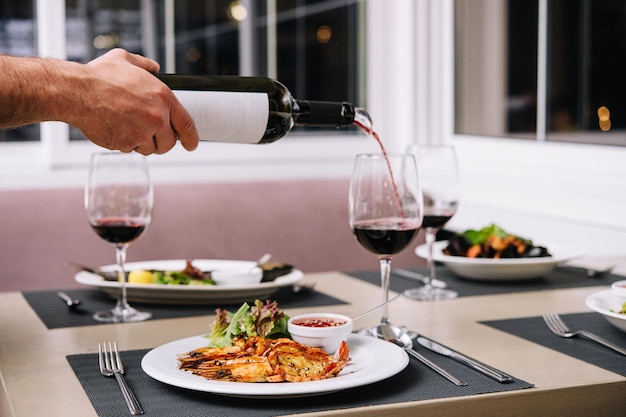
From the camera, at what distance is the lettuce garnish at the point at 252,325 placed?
3.57ft

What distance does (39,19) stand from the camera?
2865 millimetres

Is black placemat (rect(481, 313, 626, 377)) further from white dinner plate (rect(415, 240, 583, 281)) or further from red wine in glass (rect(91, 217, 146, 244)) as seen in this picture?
red wine in glass (rect(91, 217, 146, 244))

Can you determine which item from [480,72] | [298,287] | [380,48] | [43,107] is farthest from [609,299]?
[380,48]

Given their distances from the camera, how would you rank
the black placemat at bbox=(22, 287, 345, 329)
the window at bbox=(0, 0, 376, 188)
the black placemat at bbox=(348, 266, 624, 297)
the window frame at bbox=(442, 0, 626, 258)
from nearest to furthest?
the black placemat at bbox=(22, 287, 345, 329) → the black placemat at bbox=(348, 266, 624, 297) → the window frame at bbox=(442, 0, 626, 258) → the window at bbox=(0, 0, 376, 188)

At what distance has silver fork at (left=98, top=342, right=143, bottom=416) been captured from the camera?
0.92 m

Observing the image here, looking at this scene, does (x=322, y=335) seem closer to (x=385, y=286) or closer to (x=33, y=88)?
(x=385, y=286)

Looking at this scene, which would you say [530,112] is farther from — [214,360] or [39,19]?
[214,360]

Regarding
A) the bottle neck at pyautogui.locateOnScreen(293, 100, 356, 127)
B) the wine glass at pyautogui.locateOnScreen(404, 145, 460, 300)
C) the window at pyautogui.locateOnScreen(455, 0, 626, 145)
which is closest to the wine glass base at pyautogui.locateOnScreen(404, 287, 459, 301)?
the wine glass at pyautogui.locateOnScreen(404, 145, 460, 300)

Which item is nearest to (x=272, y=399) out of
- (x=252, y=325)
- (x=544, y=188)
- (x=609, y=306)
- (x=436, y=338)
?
(x=252, y=325)

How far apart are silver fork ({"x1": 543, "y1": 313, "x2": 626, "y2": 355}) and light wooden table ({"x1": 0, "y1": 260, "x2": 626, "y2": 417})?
7cm

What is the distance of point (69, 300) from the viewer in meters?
1.52

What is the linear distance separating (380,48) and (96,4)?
63.3 inches

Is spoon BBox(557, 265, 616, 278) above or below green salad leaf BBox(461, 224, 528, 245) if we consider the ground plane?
below

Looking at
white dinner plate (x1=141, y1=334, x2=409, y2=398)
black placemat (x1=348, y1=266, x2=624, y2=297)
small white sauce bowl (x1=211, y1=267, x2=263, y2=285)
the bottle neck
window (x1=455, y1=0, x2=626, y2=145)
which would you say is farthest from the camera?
window (x1=455, y1=0, x2=626, y2=145)
